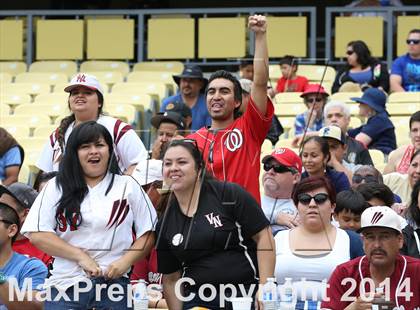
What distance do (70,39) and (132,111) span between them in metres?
4.33

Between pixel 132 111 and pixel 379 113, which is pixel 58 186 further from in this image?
pixel 132 111

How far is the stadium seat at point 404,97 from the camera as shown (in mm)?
13969

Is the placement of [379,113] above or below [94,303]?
above

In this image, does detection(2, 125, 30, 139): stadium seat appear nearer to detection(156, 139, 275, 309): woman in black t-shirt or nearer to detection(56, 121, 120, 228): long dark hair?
detection(56, 121, 120, 228): long dark hair

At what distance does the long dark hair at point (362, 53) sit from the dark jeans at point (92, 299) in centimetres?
756

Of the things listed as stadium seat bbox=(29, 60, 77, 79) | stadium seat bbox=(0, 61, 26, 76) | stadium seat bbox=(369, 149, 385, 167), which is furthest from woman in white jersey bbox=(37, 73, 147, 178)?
stadium seat bbox=(0, 61, 26, 76)

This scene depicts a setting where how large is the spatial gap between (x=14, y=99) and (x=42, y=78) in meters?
1.12

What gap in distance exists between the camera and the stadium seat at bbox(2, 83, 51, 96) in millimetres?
15406

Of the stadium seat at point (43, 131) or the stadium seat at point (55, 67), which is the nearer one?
the stadium seat at point (43, 131)

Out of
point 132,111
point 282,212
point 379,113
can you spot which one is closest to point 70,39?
point 132,111

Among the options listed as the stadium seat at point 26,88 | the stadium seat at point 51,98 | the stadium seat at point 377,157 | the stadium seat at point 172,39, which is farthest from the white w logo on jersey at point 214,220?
the stadium seat at point 172,39

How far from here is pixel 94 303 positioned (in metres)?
7.05

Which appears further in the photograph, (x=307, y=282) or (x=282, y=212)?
(x=282, y=212)

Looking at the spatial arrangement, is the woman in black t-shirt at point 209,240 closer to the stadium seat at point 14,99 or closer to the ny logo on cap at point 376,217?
the ny logo on cap at point 376,217
